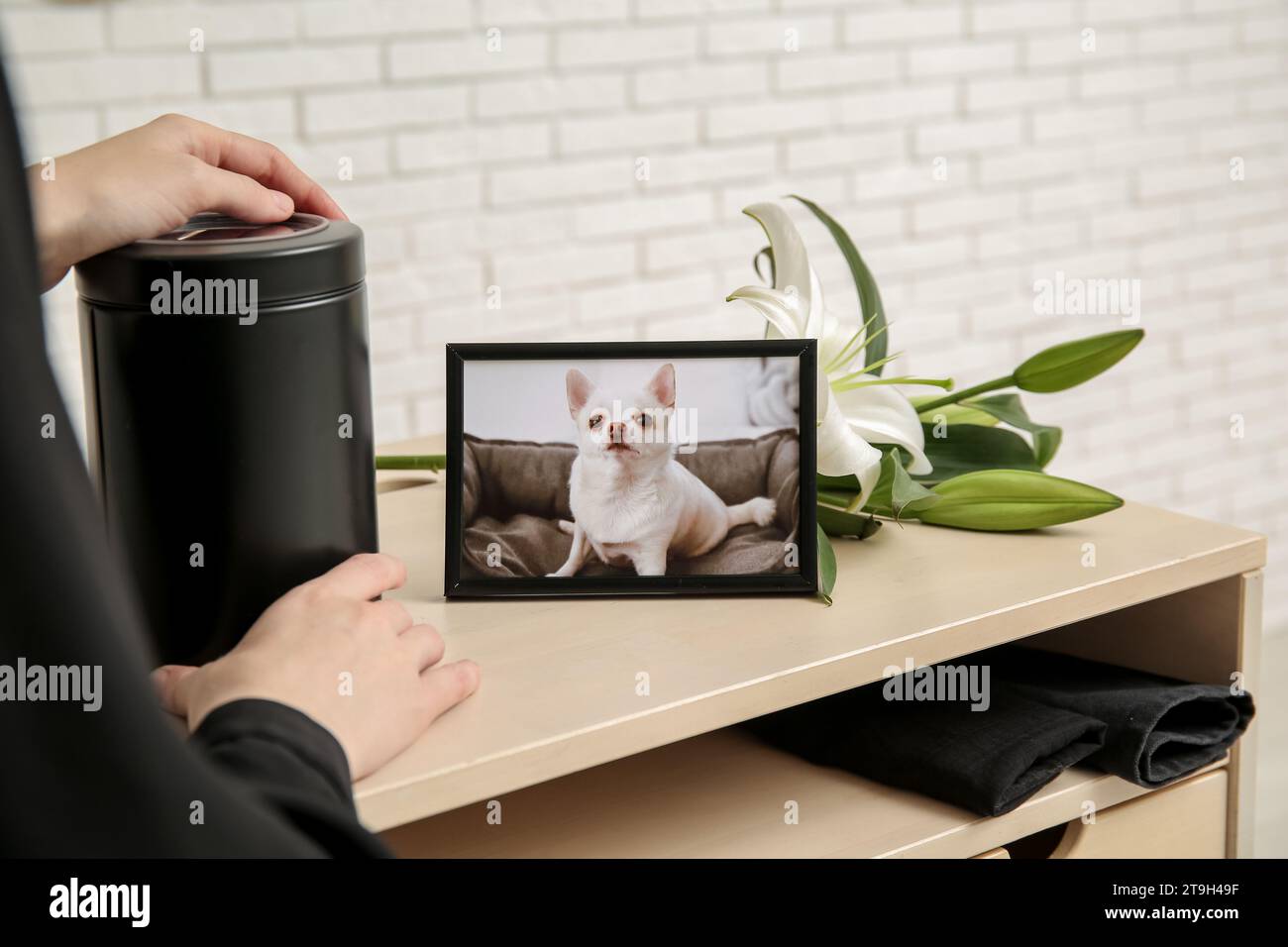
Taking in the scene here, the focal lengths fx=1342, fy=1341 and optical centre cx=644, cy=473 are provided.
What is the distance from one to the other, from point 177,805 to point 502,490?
0.51 metres

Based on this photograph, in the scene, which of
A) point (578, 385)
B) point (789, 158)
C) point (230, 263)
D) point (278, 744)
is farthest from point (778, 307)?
point (789, 158)

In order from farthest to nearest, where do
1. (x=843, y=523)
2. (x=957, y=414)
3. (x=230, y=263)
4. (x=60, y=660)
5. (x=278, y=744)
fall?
1. (x=957, y=414)
2. (x=843, y=523)
3. (x=230, y=263)
4. (x=278, y=744)
5. (x=60, y=660)

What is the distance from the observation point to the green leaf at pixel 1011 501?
3.21 feet

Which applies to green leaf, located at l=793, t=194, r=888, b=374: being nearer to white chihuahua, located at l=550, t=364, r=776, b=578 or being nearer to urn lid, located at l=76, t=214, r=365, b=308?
white chihuahua, located at l=550, t=364, r=776, b=578

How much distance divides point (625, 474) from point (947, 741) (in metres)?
0.28

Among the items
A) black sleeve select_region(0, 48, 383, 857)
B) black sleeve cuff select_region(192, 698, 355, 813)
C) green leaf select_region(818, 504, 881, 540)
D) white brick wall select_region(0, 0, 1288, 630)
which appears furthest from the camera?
white brick wall select_region(0, 0, 1288, 630)

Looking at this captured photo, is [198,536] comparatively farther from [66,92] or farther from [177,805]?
[66,92]

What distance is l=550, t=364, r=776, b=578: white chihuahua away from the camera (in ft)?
2.82

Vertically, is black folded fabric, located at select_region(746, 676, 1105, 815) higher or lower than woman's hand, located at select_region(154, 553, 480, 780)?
lower

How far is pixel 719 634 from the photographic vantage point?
31.9 inches

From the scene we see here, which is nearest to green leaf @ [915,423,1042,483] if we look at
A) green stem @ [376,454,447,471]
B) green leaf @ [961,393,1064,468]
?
green leaf @ [961,393,1064,468]

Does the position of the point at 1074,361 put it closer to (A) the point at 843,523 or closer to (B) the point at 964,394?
(B) the point at 964,394

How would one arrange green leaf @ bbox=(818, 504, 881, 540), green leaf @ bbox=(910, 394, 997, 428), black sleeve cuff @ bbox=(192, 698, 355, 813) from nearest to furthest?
black sleeve cuff @ bbox=(192, 698, 355, 813) < green leaf @ bbox=(818, 504, 881, 540) < green leaf @ bbox=(910, 394, 997, 428)

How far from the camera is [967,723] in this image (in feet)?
3.02
